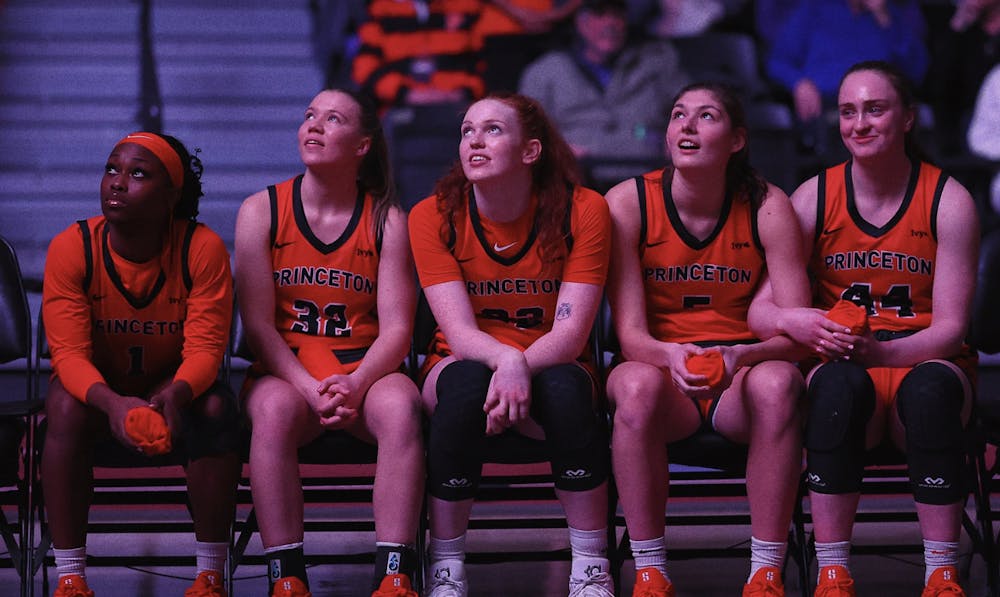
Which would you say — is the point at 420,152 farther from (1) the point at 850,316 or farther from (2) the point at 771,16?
(1) the point at 850,316

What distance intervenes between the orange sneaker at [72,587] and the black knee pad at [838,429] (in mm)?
1534

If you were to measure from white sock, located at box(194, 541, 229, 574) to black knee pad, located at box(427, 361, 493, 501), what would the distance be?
1.58 feet

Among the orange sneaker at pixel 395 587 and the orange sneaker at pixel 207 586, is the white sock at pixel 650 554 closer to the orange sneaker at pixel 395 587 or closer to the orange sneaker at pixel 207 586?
the orange sneaker at pixel 395 587

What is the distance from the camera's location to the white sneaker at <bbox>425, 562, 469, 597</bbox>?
2.45 m

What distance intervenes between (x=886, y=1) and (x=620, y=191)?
3820mm

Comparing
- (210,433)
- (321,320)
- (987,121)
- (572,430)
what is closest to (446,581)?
(572,430)

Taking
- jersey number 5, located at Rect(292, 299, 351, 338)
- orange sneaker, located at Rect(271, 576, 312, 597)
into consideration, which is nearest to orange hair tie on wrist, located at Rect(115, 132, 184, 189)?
jersey number 5, located at Rect(292, 299, 351, 338)

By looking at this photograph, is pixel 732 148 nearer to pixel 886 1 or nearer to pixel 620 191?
pixel 620 191

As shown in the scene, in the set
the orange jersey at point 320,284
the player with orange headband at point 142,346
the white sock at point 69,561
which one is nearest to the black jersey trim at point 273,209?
the orange jersey at point 320,284

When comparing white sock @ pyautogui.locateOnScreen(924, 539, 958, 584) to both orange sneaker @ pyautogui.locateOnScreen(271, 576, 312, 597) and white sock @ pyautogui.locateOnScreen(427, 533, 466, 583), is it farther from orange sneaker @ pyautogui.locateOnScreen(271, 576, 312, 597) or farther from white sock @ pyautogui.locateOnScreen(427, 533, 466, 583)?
A: orange sneaker @ pyautogui.locateOnScreen(271, 576, 312, 597)

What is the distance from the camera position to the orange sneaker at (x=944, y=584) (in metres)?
2.38

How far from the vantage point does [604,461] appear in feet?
8.20

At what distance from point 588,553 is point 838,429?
1.91 ft

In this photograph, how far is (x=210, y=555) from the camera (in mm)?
2521
